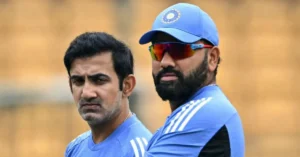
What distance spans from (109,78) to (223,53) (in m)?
6.02

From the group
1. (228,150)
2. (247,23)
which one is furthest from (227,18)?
(228,150)

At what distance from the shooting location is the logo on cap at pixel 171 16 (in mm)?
3396

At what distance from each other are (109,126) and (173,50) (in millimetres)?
687

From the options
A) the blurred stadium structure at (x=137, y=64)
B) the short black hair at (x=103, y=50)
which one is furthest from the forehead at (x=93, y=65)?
the blurred stadium structure at (x=137, y=64)

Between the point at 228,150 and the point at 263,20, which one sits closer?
the point at 228,150

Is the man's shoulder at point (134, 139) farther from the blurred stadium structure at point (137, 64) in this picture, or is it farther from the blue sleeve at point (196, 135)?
the blurred stadium structure at point (137, 64)

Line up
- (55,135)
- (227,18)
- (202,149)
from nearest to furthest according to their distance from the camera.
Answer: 1. (202,149)
2. (55,135)
3. (227,18)

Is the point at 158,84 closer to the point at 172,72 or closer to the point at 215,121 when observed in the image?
the point at 172,72

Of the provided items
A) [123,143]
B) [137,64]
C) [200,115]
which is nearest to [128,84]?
[123,143]

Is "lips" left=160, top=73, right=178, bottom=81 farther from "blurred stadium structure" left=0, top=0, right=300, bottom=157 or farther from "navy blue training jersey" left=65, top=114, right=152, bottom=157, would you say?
"blurred stadium structure" left=0, top=0, right=300, bottom=157

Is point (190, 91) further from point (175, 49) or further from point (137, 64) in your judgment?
point (137, 64)

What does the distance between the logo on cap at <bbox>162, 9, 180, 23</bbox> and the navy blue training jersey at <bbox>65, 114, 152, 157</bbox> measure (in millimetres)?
626

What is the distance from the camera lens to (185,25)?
3.37m

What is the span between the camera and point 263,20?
10047mm
